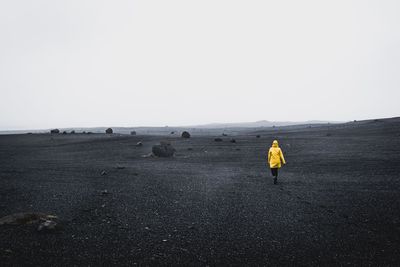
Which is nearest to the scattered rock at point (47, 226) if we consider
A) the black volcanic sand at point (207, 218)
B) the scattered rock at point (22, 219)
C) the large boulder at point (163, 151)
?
the black volcanic sand at point (207, 218)

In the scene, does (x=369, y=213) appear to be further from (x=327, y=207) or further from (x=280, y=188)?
(x=280, y=188)

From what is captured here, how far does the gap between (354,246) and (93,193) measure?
9394 mm

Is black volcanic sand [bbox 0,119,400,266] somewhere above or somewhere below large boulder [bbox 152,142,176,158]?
below

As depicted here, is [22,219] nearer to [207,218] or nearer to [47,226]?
[47,226]

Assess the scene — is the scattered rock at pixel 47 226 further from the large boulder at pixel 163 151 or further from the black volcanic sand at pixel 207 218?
the large boulder at pixel 163 151

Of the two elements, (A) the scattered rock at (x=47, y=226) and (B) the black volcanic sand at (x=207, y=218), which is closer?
(B) the black volcanic sand at (x=207, y=218)

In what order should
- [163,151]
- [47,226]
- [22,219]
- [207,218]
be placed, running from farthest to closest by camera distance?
[163,151]
[207,218]
[22,219]
[47,226]

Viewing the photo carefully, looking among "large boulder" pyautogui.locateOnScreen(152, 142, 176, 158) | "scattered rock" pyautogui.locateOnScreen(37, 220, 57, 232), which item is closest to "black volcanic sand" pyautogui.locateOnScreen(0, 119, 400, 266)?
"scattered rock" pyautogui.locateOnScreen(37, 220, 57, 232)

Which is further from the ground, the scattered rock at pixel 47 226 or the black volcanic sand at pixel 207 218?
the scattered rock at pixel 47 226

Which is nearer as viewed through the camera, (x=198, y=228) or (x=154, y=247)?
(x=154, y=247)

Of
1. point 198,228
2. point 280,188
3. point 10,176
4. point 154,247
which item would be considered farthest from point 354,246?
point 10,176

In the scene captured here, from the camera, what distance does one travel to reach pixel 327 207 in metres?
9.61

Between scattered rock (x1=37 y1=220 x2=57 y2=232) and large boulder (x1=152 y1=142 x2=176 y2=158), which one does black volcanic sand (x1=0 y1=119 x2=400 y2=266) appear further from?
large boulder (x1=152 y1=142 x2=176 y2=158)

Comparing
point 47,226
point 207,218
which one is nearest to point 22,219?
point 47,226
